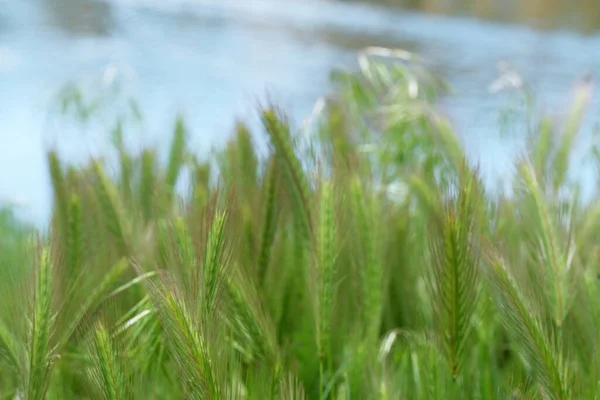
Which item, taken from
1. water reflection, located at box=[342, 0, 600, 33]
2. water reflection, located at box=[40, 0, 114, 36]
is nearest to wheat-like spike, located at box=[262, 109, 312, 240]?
water reflection, located at box=[40, 0, 114, 36]

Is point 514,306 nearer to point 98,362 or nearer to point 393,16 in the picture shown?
point 98,362

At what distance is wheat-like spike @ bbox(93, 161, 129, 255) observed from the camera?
1.67 ft

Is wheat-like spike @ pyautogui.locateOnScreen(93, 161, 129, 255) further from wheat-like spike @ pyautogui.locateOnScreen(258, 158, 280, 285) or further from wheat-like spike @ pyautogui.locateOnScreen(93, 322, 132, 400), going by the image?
wheat-like spike @ pyautogui.locateOnScreen(93, 322, 132, 400)

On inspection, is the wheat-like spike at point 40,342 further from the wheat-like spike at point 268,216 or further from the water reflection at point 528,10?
the water reflection at point 528,10

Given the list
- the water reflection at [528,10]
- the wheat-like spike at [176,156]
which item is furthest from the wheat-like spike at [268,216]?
the water reflection at [528,10]

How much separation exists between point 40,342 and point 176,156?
489 millimetres

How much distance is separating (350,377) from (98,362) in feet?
0.64

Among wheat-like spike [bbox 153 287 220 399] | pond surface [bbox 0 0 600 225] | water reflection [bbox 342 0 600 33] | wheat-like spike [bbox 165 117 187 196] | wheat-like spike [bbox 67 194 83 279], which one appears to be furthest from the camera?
water reflection [bbox 342 0 600 33]

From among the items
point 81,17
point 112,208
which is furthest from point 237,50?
point 112,208

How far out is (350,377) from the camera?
1.40 feet

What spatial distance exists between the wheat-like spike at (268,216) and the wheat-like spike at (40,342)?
7.2 inches

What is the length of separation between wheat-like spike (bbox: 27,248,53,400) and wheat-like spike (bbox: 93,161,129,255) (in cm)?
19

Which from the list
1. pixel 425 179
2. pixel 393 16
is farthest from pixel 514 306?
pixel 393 16

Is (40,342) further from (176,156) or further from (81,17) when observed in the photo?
(81,17)
